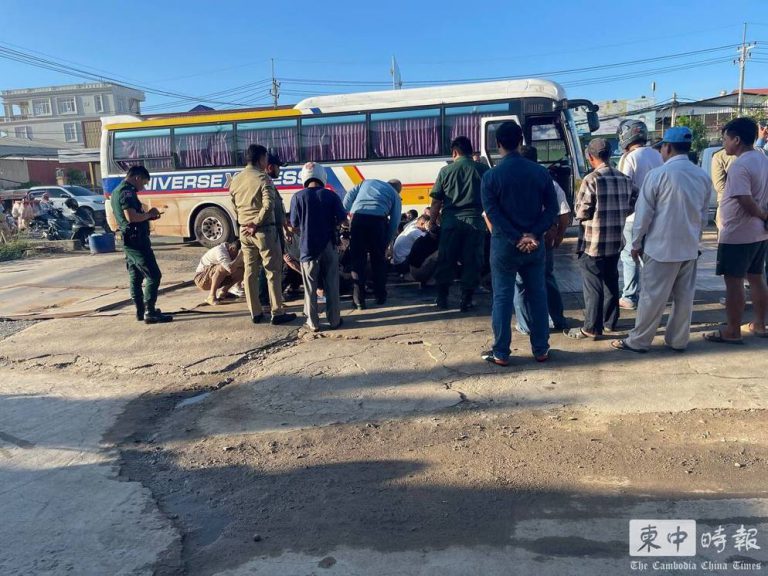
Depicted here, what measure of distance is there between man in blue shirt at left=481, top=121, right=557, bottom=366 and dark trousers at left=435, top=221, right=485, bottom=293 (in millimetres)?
1539

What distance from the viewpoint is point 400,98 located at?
12.4m

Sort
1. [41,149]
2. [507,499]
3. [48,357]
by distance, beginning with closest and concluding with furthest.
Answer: [507,499] < [48,357] < [41,149]

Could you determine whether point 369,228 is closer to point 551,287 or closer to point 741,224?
point 551,287

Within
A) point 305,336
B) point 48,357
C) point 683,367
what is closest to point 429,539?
point 683,367

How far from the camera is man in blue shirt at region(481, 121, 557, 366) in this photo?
14.9ft

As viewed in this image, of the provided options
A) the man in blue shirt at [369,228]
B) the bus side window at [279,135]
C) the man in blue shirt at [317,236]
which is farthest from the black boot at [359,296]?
the bus side window at [279,135]

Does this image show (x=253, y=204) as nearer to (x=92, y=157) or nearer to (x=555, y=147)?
(x=555, y=147)

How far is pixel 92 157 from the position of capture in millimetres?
38438

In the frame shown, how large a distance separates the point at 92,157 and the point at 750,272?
4138 cm

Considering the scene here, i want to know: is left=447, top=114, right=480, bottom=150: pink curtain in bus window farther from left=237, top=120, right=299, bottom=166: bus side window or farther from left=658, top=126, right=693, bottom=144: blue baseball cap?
left=658, top=126, right=693, bottom=144: blue baseball cap

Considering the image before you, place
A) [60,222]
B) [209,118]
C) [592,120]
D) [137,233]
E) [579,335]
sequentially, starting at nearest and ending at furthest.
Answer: [579,335], [137,233], [592,120], [209,118], [60,222]

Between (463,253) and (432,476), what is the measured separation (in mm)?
3488

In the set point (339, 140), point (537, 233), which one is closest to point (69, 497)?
point (537, 233)

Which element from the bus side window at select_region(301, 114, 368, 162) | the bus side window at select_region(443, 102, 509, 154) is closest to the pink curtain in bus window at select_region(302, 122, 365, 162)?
the bus side window at select_region(301, 114, 368, 162)
